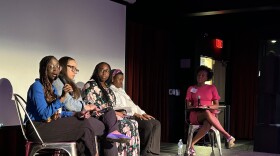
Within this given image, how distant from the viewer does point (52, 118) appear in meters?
3.27

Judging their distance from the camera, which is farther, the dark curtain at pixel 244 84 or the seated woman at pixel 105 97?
the dark curtain at pixel 244 84

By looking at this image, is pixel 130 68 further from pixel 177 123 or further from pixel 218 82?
pixel 218 82

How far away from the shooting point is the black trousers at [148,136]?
4.83 m

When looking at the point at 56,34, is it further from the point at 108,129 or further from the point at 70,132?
the point at 70,132

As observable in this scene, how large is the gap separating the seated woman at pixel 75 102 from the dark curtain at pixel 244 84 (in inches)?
179

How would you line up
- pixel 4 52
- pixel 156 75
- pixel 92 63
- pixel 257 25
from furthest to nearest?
pixel 257 25
pixel 156 75
pixel 92 63
pixel 4 52

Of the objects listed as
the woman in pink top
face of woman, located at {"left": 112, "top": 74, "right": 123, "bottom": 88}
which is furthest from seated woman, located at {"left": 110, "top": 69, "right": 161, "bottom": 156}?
the woman in pink top

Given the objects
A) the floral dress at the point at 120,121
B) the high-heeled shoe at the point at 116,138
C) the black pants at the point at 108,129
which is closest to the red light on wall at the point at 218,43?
the floral dress at the point at 120,121

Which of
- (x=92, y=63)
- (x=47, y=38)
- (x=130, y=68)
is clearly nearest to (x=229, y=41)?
(x=130, y=68)

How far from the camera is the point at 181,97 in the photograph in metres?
6.95

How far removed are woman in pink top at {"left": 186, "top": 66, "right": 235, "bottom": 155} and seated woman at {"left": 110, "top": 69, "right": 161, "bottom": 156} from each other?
1.85 feet

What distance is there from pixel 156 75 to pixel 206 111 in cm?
165

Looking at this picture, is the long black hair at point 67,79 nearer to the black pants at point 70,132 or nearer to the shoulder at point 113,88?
the black pants at point 70,132

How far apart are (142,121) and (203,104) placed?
3.12ft
